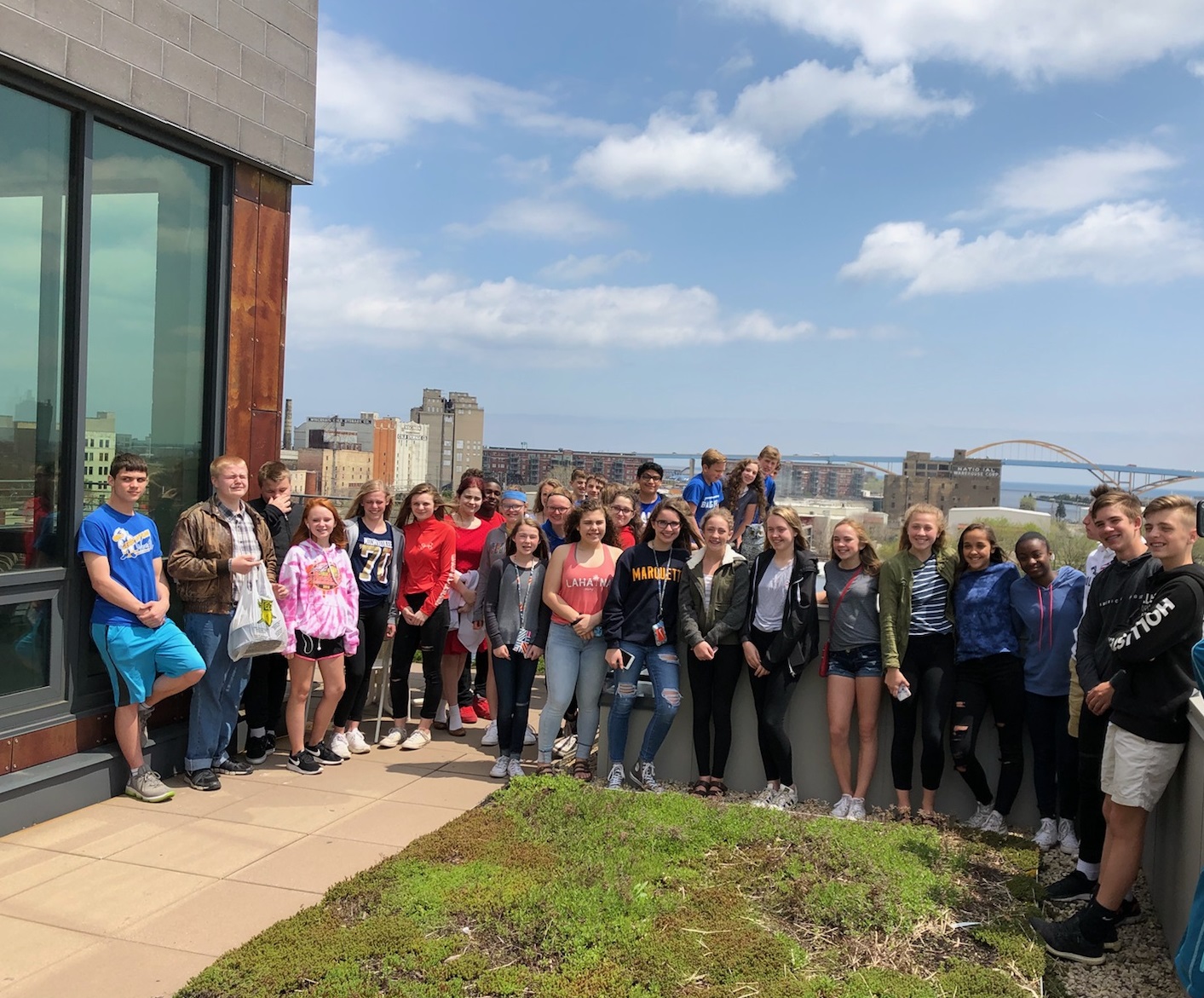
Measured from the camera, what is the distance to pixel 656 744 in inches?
216

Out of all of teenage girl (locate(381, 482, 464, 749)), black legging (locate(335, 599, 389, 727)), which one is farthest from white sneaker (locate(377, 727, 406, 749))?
black legging (locate(335, 599, 389, 727))

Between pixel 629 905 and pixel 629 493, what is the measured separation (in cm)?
387

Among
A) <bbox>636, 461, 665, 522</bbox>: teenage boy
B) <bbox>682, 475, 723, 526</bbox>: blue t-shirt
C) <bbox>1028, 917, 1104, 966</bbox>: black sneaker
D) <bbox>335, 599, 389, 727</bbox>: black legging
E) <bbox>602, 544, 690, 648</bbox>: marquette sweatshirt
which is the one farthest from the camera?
<bbox>682, 475, 723, 526</bbox>: blue t-shirt

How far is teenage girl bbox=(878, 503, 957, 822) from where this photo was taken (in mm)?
5027

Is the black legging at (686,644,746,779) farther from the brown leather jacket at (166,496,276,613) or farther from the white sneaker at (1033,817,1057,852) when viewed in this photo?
the brown leather jacket at (166,496,276,613)

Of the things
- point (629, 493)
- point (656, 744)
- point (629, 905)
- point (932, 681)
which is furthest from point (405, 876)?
point (629, 493)

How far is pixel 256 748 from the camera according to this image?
5871 millimetres

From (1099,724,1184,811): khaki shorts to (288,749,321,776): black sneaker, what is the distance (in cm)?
415

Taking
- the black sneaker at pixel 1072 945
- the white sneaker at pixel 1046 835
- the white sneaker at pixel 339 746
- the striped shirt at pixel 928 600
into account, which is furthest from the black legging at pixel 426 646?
the black sneaker at pixel 1072 945

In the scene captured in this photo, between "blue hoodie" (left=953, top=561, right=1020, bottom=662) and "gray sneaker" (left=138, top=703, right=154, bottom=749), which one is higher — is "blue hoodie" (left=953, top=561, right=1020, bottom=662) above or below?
above

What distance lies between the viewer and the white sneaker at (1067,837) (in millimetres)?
4793

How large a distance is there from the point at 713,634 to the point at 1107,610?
199 centimetres

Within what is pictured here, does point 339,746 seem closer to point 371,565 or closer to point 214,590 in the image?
point 371,565

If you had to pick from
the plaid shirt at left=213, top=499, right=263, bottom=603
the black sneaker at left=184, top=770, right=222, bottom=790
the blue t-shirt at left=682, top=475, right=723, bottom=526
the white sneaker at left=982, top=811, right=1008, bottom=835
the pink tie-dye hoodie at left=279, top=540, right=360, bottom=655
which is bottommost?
the black sneaker at left=184, top=770, right=222, bottom=790
